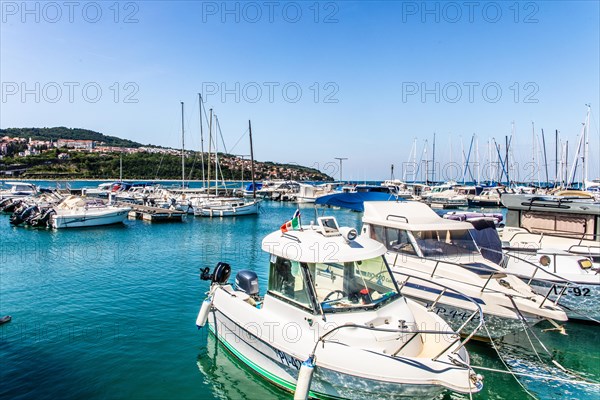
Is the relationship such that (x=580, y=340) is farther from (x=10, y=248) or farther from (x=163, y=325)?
(x=10, y=248)

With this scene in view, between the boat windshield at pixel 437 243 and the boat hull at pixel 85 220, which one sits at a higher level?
the boat windshield at pixel 437 243

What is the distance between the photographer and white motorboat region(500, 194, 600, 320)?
433 inches

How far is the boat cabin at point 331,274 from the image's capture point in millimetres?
7188

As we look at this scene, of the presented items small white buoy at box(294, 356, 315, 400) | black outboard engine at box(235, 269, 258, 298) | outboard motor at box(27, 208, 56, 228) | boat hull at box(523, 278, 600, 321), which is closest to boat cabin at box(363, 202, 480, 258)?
boat hull at box(523, 278, 600, 321)

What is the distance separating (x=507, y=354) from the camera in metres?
9.55

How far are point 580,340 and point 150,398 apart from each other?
1100cm

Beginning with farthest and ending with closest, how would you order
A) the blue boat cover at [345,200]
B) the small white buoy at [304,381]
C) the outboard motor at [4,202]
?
the outboard motor at [4,202]
the blue boat cover at [345,200]
the small white buoy at [304,381]

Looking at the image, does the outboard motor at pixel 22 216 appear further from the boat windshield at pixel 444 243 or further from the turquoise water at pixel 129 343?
the boat windshield at pixel 444 243

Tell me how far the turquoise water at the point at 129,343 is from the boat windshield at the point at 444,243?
8.40 ft

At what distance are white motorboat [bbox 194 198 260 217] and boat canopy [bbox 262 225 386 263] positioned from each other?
37273mm

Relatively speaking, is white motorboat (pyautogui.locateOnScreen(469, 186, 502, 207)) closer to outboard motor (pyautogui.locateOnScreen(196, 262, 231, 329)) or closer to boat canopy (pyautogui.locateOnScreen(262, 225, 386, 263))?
outboard motor (pyautogui.locateOnScreen(196, 262, 231, 329))

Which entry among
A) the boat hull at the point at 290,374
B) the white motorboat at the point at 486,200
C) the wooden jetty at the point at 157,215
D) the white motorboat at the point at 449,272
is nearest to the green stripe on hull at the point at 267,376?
the boat hull at the point at 290,374

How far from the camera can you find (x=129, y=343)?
997cm

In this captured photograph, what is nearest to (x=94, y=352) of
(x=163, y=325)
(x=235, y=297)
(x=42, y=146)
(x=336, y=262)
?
Answer: (x=163, y=325)
